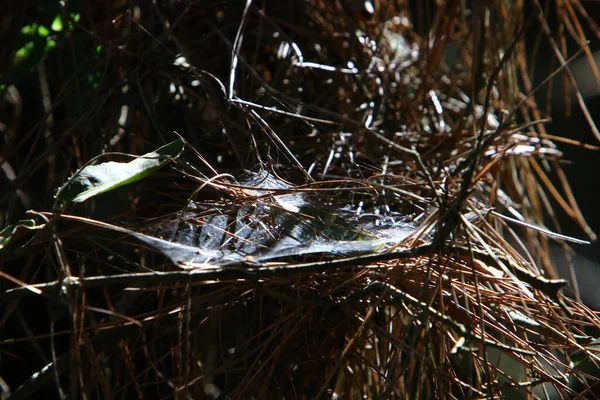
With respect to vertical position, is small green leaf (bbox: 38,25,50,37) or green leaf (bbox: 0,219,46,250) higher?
small green leaf (bbox: 38,25,50,37)

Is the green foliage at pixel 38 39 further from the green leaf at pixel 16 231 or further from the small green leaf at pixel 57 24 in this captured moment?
the green leaf at pixel 16 231

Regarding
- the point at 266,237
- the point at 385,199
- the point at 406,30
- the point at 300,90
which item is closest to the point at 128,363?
the point at 266,237

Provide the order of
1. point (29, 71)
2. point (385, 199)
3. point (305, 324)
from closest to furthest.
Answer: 1. point (305, 324)
2. point (385, 199)
3. point (29, 71)

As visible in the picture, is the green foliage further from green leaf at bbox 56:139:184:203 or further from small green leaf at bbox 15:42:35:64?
green leaf at bbox 56:139:184:203

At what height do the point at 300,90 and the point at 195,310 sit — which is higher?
the point at 300,90

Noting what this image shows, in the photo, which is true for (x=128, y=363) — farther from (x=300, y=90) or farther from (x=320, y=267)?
(x=300, y=90)

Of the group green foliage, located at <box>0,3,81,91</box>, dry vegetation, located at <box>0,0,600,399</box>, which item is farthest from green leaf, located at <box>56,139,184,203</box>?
green foliage, located at <box>0,3,81,91</box>
